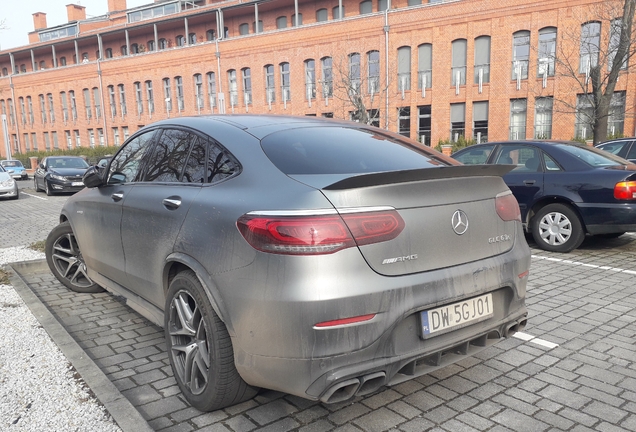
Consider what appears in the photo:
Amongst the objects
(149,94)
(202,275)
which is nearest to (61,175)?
(202,275)

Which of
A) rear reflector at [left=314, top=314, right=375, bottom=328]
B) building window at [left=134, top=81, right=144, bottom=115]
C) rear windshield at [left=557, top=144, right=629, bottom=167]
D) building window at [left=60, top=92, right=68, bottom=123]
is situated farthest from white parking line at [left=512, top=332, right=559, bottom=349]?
building window at [left=60, top=92, right=68, bottom=123]

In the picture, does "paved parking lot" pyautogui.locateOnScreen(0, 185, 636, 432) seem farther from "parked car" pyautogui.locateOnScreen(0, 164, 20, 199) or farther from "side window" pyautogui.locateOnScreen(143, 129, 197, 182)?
"parked car" pyautogui.locateOnScreen(0, 164, 20, 199)

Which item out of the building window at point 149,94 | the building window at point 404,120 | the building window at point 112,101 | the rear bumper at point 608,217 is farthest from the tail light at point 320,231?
the building window at point 112,101

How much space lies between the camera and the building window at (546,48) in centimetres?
3077

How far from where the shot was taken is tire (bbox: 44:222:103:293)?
5.15 metres

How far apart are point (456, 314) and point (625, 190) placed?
507 cm

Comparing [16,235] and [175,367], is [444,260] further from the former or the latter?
[16,235]

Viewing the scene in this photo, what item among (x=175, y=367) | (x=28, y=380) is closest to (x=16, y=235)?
(x=28, y=380)

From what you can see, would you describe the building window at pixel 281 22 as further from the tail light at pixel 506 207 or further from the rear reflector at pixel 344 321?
the rear reflector at pixel 344 321

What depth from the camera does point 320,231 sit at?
7.47 ft

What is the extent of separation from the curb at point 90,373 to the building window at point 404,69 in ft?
109

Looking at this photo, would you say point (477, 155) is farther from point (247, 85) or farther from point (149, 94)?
point (149, 94)

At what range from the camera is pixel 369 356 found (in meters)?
2.32

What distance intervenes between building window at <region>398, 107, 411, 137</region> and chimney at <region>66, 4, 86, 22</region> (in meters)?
51.0
